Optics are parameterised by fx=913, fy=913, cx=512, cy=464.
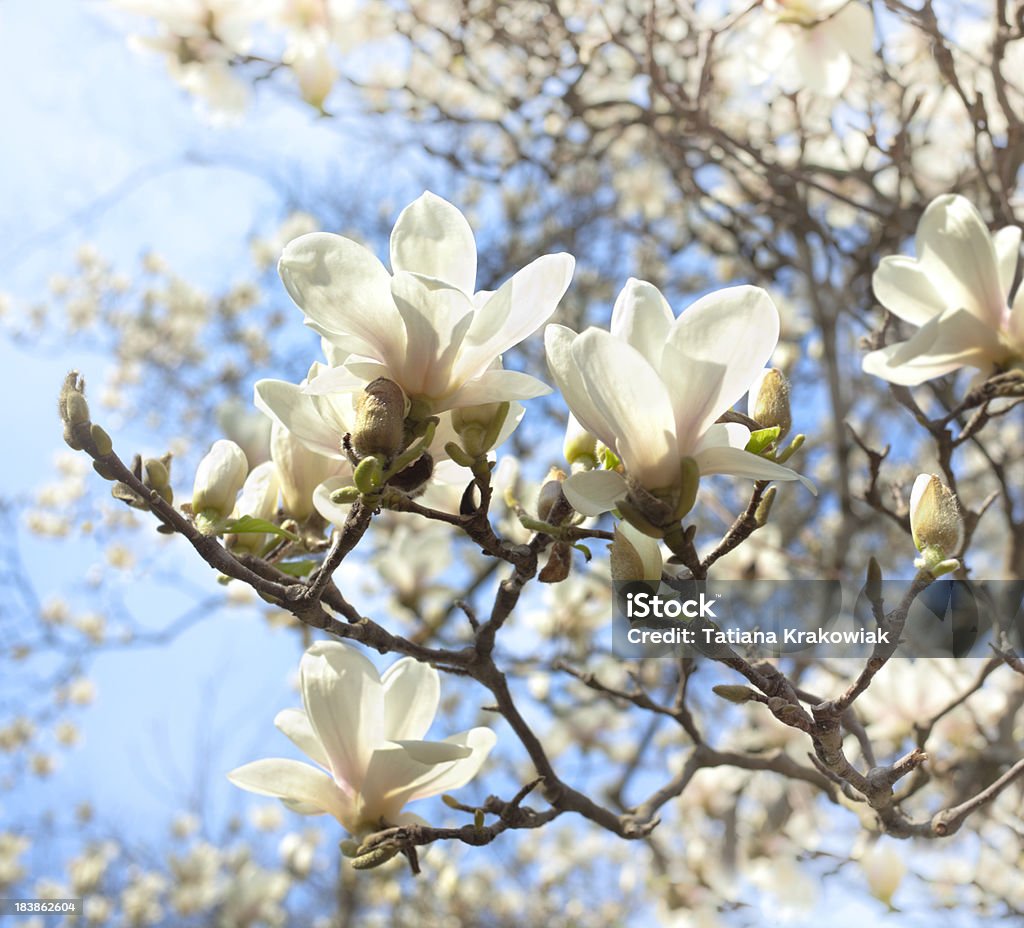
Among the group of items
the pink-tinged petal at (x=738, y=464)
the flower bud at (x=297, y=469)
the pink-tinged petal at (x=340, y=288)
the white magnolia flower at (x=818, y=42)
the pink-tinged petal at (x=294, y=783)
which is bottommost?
the pink-tinged petal at (x=294, y=783)

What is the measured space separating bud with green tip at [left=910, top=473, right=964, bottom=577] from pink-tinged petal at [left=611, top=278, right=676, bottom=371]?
0.79 feet

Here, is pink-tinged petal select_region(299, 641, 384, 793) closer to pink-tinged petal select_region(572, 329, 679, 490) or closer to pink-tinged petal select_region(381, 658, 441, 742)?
pink-tinged petal select_region(381, 658, 441, 742)

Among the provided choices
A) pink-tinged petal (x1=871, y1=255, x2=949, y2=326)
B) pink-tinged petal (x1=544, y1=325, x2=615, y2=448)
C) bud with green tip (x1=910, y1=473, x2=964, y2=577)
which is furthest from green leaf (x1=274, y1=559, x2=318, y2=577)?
pink-tinged petal (x1=871, y1=255, x2=949, y2=326)

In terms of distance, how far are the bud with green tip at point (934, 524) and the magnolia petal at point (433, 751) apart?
0.41 meters

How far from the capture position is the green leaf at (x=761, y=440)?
67cm

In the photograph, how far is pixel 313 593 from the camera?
679 millimetres

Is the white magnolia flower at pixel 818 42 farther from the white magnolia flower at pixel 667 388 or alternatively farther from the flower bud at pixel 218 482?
the flower bud at pixel 218 482

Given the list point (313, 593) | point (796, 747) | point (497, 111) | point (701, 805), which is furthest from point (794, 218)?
point (497, 111)

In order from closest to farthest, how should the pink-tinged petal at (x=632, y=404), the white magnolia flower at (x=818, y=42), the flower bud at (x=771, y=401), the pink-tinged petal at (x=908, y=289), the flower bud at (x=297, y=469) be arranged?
1. the pink-tinged petal at (x=632, y=404)
2. the flower bud at (x=771, y=401)
3. the flower bud at (x=297, y=469)
4. the pink-tinged petal at (x=908, y=289)
5. the white magnolia flower at (x=818, y=42)

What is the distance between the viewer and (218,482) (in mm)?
788

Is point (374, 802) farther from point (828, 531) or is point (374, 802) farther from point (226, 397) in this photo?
point (226, 397)

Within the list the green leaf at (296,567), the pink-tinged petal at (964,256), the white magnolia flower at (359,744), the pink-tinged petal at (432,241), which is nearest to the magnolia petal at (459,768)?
the white magnolia flower at (359,744)

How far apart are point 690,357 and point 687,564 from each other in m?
0.14

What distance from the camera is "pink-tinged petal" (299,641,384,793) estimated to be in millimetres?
831
